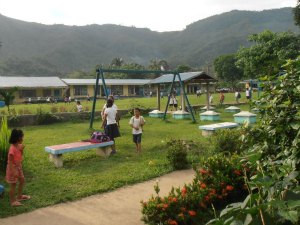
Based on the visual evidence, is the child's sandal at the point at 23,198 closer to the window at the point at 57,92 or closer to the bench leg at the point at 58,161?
the bench leg at the point at 58,161

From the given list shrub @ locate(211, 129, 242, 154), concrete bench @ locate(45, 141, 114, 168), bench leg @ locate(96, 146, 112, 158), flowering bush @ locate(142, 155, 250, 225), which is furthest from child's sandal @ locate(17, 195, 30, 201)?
shrub @ locate(211, 129, 242, 154)

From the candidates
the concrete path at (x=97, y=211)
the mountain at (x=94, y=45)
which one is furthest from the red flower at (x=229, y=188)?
the mountain at (x=94, y=45)

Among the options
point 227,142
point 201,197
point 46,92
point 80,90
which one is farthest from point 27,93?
point 201,197

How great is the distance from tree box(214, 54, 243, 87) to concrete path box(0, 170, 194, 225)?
65.1 metres

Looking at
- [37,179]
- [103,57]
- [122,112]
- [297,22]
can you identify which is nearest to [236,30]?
[103,57]

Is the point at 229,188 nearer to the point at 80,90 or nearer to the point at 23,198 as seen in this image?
the point at 23,198

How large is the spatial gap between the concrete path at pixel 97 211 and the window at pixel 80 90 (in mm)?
42826

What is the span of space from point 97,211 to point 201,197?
159 cm

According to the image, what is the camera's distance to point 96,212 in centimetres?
481

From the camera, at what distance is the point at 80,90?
47.7m

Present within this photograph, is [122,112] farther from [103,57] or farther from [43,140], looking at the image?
[103,57]

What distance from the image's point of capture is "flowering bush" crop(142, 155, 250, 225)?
12.8 ft

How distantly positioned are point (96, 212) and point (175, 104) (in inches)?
701

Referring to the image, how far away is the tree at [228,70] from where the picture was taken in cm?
6944
